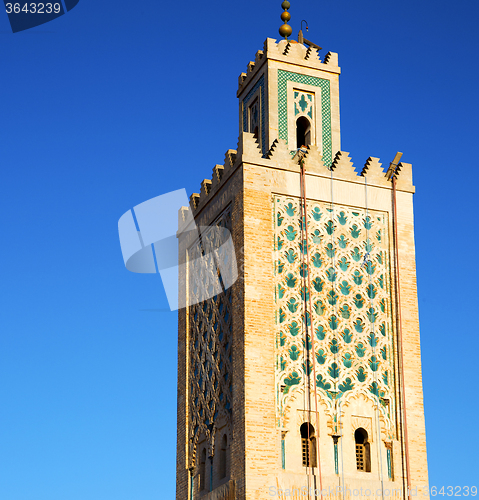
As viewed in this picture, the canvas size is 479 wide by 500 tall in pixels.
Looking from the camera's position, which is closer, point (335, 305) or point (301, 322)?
point (301, 322)

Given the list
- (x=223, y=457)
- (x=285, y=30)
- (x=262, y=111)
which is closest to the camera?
(x=223, y=457)

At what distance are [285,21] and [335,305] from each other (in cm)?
680

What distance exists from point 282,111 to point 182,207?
3366mm

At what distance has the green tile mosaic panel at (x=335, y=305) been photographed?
1661cm

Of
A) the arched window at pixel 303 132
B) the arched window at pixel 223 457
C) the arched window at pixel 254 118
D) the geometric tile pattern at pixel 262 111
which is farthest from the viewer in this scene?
the arched window at pixel 254 118

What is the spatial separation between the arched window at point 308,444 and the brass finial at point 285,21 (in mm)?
8643

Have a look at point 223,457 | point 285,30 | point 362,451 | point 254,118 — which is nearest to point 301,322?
point 362,451

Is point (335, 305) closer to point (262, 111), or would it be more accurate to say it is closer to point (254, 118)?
point (262, 111)

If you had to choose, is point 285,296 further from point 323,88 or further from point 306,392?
point 323,88

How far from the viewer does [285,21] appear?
20281 millimetres

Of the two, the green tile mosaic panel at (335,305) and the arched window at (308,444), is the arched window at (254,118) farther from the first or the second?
the arched window at (308,444)

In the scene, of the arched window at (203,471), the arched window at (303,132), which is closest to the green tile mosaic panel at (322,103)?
the arched window at (303,132)

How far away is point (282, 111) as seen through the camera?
18.9 metres

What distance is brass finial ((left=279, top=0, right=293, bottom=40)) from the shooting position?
20.1m
